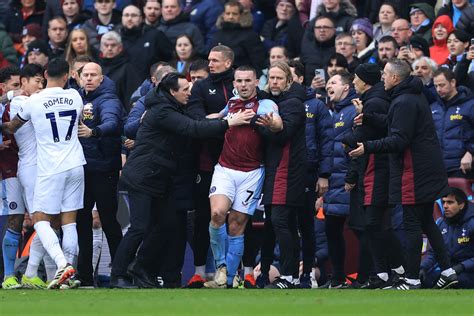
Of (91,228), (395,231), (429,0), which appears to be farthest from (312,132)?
(429,0)

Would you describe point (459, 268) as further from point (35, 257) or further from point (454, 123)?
point (35, 257)

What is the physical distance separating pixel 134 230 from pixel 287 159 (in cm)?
187

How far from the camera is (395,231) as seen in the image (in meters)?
17.5

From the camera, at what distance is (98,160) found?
16.7 meters

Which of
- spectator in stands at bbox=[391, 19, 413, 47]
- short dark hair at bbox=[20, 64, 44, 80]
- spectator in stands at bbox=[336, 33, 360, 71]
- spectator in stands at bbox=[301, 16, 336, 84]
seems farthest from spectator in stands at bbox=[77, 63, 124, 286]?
spectator in stands at bbox=[391, 19, 413, 47]

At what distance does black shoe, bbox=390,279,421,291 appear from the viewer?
15203mm

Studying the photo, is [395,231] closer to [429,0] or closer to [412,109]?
[412,109]

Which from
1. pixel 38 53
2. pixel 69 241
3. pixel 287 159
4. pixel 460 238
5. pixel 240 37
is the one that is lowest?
pixel 460 238

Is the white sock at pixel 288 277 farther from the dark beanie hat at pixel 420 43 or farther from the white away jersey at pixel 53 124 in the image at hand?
the dark beanie hat at pixel 420 43

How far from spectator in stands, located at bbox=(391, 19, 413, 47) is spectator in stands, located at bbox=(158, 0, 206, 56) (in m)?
3.34

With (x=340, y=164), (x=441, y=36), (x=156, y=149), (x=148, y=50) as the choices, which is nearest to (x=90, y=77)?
(x=156, y=149)

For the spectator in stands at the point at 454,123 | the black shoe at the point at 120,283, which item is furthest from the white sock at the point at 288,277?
the spectator in stands at the point at 454,123

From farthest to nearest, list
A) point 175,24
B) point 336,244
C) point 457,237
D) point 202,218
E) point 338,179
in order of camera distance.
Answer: point 175,24 < point 336,244 < point 338,179 < point 457,237 < point 202,218

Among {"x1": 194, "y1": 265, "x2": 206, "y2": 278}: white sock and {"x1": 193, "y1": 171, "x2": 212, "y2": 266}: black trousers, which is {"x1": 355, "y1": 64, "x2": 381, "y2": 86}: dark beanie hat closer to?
{"x1": 193, "y1": 171, "x2": 212, "y2": 266}: black trousers
